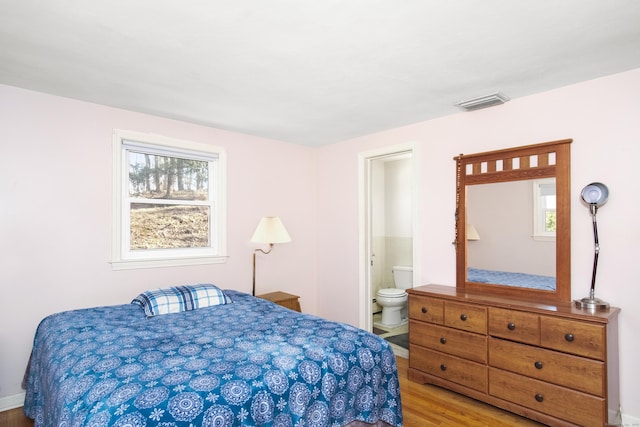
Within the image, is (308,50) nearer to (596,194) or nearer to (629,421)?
(596,194)

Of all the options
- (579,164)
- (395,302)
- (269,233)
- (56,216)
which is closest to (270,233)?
(269,233)

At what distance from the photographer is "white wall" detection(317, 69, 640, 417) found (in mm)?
2354

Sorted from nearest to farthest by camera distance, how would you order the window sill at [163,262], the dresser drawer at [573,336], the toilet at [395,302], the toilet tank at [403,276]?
the dresser drawer at [573,336] < the window sill at [163,262] < the toilet at [395,302] < the toilet tank at [403,276]

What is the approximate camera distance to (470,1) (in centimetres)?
163

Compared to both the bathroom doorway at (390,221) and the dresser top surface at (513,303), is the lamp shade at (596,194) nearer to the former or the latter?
the dresser top surface at (513,303)

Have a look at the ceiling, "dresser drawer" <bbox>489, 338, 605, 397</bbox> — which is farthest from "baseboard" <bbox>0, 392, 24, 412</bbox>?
"dresser drawer" <bbox>489, 338, 605, 397</bbox>

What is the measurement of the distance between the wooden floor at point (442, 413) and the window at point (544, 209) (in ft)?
4.50

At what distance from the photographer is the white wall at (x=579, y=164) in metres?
2.35

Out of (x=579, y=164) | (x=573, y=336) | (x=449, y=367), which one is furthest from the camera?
(x=449, y=367)

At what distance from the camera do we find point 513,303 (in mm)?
2543

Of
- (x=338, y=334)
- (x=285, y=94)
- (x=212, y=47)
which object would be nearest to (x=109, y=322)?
(x=338, y=334)

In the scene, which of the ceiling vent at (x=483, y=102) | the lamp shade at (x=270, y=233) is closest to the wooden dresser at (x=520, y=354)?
the lamp shade at (x=270, y=233)

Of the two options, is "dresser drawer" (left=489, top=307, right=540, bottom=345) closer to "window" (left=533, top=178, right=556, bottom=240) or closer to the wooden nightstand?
→ "window" (left=533, top=178, right=556, bottom=240)

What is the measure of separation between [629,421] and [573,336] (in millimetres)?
766
